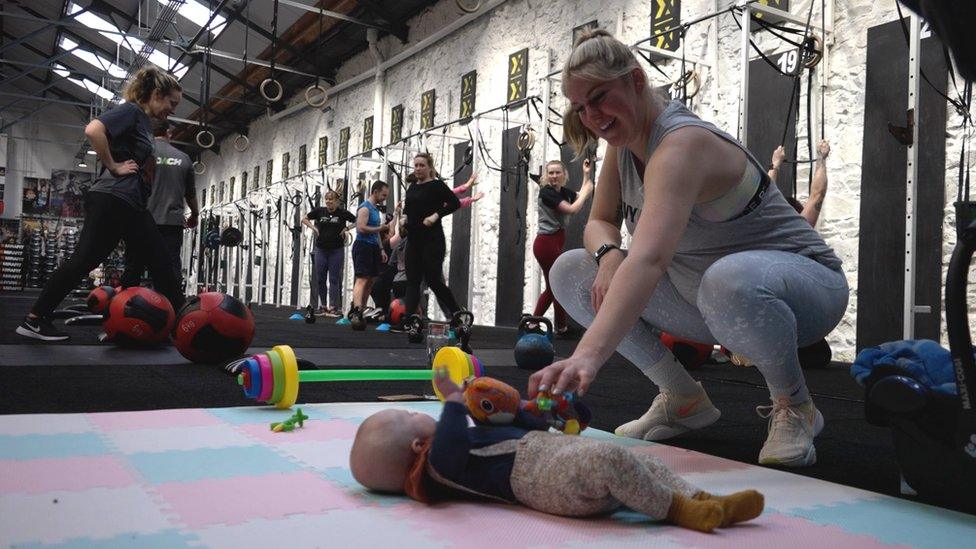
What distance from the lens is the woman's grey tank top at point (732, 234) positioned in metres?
1.78

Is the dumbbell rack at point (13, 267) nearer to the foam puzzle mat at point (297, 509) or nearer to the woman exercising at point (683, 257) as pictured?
the foam puzzle mat at point (297, 509)

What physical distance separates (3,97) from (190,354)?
69.8 ft

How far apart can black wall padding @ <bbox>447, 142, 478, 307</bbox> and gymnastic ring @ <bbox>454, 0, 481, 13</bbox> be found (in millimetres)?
1513

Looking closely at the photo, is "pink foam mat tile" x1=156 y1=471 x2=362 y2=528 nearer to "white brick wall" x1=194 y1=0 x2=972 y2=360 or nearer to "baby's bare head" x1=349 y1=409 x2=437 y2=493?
"baby's bare head" x1=349 y1=409 x2=437 y2=493

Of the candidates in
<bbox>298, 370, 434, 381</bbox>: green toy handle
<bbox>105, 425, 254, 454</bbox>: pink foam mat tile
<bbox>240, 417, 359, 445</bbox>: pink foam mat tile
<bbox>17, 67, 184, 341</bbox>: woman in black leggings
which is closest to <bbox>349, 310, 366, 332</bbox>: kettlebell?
<bbox>17, 67, 184, 341</bbox>: woman in black leggings

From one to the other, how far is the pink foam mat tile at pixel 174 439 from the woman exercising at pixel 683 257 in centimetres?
93

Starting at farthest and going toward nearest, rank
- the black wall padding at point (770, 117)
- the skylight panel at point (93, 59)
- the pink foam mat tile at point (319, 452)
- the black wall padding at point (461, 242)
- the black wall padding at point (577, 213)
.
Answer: the skylight panel at point (93, 59) → the black wall padding at point (461, 242) → the black wall padding at point (577, 213) → the black wall padding at point (770, 117) → the pink foam mat tile at point (319, 452)

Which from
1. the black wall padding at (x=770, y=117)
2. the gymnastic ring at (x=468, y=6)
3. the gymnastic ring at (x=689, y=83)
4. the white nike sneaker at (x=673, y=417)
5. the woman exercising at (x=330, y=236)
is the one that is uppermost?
the gymnastic ring at (x=468, y=6)

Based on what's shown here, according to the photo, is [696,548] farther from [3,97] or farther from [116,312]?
[3,97]

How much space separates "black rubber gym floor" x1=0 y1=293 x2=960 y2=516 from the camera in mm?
2010

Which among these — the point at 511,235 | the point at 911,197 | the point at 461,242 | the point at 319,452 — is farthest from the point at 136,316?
the point at 461,242

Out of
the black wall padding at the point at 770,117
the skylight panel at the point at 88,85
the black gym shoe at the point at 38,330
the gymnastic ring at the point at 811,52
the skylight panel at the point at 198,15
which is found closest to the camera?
the black gym shoe at the point at 38,330

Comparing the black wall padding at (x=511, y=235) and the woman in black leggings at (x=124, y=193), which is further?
the black wall padding at (x=511, y=235)

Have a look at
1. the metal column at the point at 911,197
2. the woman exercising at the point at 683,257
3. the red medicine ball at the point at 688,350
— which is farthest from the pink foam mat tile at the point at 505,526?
the metal column at the point at 911,197
